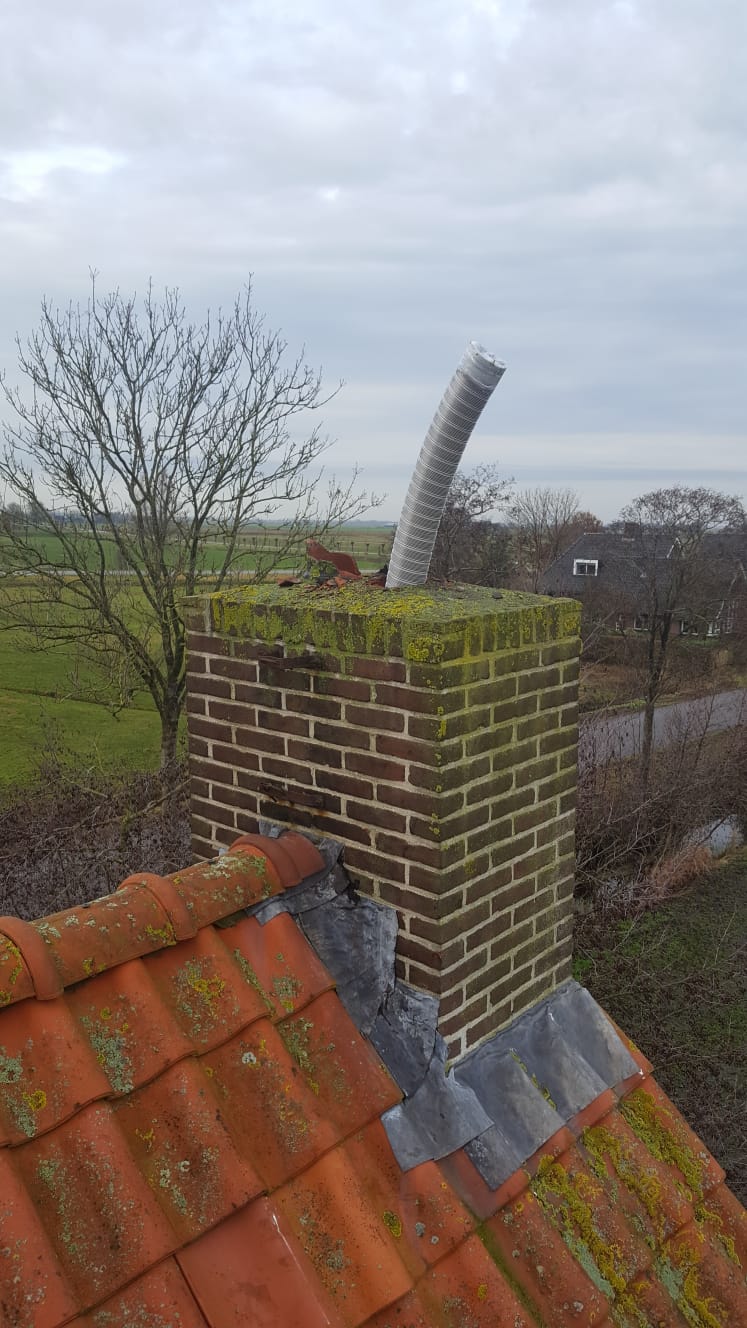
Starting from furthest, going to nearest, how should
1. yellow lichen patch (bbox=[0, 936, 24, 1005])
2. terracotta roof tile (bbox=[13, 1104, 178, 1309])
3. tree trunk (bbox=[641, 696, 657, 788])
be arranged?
tree trunk (bbox=[641, 696, 657, 788]), yellow lichen patch (bbox=[0, 936, 24, 1005]), terracotta roof tile (bbox=[13, 1104, 178, 1309])

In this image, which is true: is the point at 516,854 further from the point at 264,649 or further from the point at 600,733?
the point at 600,733

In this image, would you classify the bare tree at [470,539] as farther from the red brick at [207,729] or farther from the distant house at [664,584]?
the red brick at [207,729]

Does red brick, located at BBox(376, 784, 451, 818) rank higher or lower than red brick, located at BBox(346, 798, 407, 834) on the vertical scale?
higher

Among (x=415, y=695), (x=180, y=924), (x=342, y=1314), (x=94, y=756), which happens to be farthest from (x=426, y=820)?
(x=94, y=756)

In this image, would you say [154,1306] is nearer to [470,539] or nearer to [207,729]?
[207,729]

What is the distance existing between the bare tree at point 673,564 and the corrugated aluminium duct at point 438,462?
1779cm

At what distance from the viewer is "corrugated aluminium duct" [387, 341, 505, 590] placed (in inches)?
90.7

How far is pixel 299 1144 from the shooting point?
1.85 meters

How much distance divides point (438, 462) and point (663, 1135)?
7.21ft

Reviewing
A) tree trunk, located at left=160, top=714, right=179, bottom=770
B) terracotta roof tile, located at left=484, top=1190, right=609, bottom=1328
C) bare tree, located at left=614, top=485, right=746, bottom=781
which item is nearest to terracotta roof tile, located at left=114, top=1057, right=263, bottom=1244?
terracotta roof tile, located at left=484, top=1190, right=609, bottom=1328

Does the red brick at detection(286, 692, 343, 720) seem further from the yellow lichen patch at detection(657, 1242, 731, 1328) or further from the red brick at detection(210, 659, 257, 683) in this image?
the yellow lichen patch at detection(657, 1242, 731, 1328)

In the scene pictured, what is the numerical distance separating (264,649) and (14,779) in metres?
15.6

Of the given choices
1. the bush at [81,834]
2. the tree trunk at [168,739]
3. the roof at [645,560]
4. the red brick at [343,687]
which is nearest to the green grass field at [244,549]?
the tree trunk at [168,739]

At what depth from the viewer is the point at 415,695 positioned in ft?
7.16
